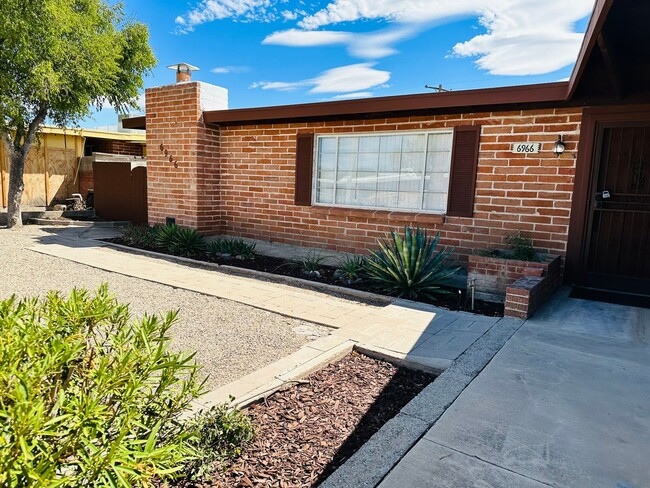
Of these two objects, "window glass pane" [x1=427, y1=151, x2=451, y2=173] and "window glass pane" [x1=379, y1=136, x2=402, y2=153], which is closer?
"window glass pane" [x1=427, y1=151, x2=451, y2=173]

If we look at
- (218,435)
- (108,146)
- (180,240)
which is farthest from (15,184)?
(218,435)

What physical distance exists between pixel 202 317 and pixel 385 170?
13.7 feet

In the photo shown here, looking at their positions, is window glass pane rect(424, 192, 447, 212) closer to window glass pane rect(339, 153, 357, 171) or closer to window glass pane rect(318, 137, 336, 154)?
window glass pane rect(339, 153, 357, 171)

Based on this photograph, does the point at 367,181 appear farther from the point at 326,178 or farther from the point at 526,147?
the point at 526,147

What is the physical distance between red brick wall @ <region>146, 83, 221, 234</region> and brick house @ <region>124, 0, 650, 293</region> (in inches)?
1.3

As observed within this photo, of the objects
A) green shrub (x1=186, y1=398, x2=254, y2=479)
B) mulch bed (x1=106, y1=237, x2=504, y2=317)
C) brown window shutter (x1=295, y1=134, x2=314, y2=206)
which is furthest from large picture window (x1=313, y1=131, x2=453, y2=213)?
green shrub (x1=186, y1=398, x2=254, y2=479)

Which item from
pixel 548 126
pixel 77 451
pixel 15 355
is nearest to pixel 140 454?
pixel 77 451

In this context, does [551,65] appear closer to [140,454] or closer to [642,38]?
[642,38]

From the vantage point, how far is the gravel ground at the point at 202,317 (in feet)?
12.5

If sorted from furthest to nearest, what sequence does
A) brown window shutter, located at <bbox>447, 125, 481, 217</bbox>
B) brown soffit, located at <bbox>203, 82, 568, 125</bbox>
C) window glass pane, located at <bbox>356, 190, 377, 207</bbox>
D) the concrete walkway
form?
window glass pane, located at <bbox>356, 190, 377, 207</bbox> < brown window shutter, located at <bbox>447, 125, 481, 217</bbox> < brown soffit, located at <bbox>203, 82, 568, 125</bbox> < the concrete walkway

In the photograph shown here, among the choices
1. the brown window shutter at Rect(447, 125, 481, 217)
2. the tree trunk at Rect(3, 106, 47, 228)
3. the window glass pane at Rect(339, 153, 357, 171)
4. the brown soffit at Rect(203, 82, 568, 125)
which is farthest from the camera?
the tree trunk at Rect(3, 106, 47, 228)

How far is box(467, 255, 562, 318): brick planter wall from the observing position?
4.86 metres

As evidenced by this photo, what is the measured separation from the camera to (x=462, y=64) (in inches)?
1210

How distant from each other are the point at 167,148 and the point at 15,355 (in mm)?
8742
